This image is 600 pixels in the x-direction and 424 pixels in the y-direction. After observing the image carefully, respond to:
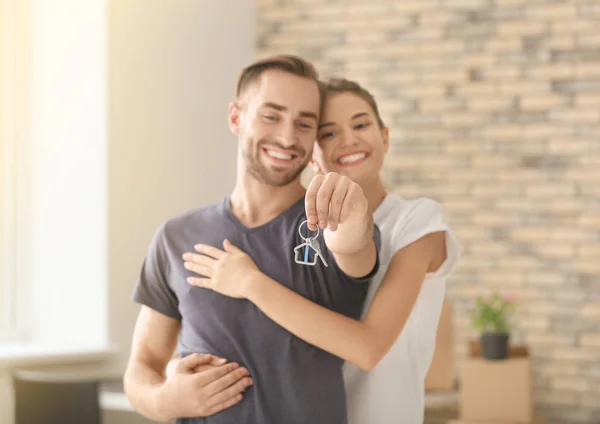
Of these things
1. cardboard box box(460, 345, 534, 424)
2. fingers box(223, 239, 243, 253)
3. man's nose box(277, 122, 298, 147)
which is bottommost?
cardboard box box(460, 345, 534, 424)

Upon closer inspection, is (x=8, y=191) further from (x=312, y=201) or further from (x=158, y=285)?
(x=312, y=201)

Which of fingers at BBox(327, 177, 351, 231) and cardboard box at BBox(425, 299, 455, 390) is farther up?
fingers at BBox(327, 177, 351, 231)

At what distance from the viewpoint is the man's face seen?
1.58 meters

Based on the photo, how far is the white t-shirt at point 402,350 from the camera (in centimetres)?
167

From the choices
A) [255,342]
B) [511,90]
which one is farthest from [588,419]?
[255,342]

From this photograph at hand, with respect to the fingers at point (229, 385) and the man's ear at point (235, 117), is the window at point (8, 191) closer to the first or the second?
the man's ear at point (235, 117)

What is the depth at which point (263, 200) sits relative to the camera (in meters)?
1.66

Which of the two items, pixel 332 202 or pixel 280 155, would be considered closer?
pixel 332 202

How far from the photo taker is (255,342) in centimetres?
155

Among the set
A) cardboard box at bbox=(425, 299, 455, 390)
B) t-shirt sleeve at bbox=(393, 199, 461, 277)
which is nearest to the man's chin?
t-shirt sleeve at bbox=(393, 199, 461, 277)

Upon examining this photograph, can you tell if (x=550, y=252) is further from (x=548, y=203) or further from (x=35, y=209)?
(x=35, y=209)

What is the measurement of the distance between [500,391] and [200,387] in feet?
8.82

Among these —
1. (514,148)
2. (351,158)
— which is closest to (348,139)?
(351,158)

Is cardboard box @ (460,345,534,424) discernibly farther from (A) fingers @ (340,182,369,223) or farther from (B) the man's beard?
(A) fingers @ (340,182,369,223)
